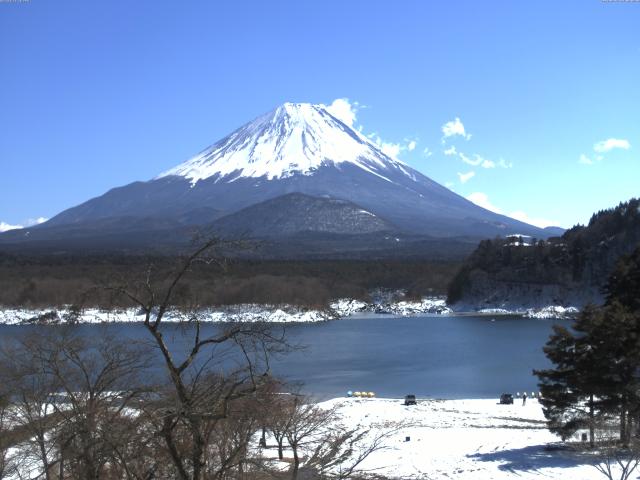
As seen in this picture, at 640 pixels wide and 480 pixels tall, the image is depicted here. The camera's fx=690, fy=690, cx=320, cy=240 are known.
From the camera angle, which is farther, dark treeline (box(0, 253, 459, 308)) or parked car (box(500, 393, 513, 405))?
dark treeline (box(0, 253, 459, 308))

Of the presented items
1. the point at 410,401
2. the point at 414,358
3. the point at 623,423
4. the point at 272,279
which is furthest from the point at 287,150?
the point at 623,423

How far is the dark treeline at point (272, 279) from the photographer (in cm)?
5466

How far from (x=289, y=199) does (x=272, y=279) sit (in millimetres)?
78329

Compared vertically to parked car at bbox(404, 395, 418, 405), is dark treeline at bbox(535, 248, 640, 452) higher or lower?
higher

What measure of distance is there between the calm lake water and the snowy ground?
237 centimetres

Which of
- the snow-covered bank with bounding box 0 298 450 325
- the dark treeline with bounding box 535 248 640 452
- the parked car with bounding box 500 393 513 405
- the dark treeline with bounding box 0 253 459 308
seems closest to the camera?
the dark treeline with bounding box 535 248 640 452

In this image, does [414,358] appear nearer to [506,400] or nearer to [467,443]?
[506,400]

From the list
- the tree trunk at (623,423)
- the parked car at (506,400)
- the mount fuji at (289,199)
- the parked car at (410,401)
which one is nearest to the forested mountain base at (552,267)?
the parked car at (506,400)

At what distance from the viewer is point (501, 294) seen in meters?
62.9

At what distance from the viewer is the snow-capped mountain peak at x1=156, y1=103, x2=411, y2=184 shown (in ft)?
595

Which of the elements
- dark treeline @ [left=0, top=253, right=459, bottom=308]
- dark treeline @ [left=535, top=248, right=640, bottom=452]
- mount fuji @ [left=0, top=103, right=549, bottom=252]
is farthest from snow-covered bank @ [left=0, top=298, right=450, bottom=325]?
mount fuji @ [left=0, top=103, right=549, bottom=252]

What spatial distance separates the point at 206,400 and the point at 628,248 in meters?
58.7

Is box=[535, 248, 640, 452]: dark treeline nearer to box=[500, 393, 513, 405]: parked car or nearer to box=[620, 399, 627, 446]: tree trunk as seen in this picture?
box=[620, 399, 627, 446]: tree trunk

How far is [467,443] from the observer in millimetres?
14133
